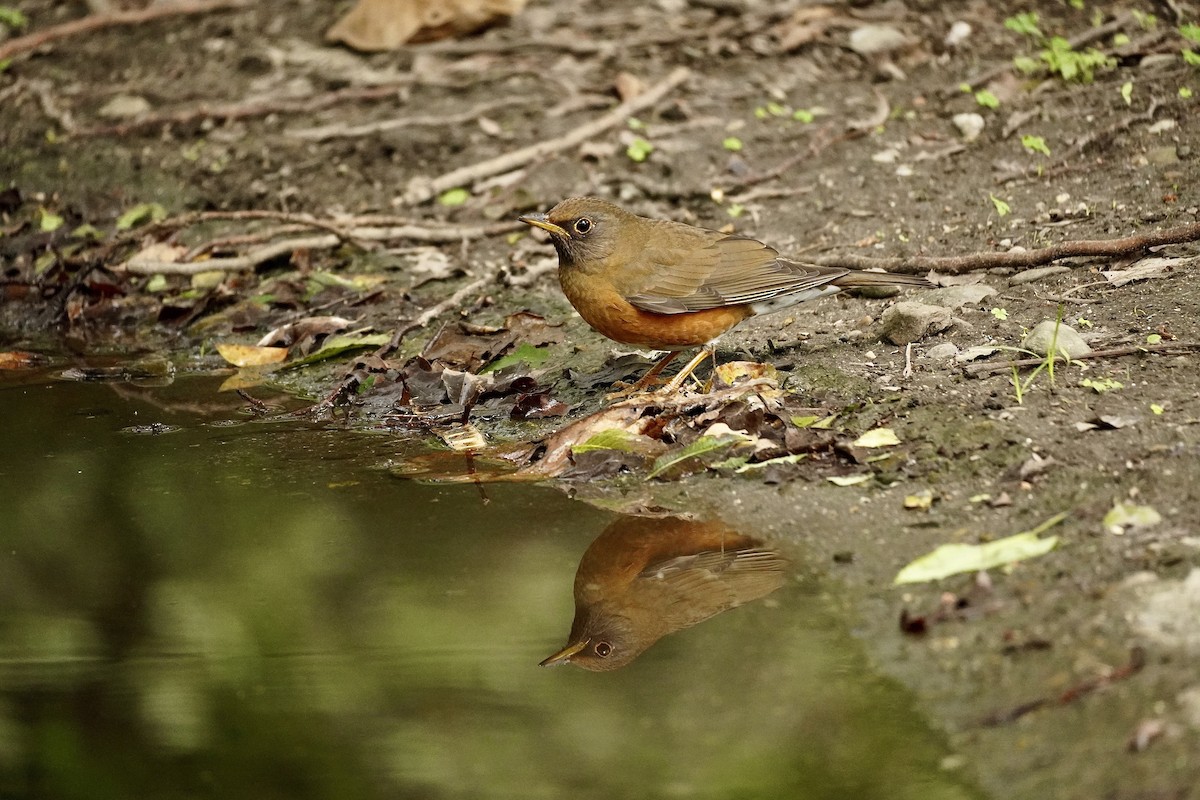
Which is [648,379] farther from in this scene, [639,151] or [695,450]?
[639,151]

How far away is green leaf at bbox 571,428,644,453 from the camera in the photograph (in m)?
5.35

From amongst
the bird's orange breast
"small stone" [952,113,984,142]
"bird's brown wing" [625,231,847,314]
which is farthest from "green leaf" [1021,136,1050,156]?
the bird's orange breast

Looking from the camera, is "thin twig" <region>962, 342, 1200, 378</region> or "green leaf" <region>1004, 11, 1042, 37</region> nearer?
"thin twig" <region>962, 342, 1200, 378</region>

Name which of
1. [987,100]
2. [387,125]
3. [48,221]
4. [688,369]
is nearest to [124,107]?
[48,221]

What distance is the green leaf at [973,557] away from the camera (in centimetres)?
403

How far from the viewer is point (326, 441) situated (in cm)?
599

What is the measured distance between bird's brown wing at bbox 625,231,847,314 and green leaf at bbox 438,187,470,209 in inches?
106

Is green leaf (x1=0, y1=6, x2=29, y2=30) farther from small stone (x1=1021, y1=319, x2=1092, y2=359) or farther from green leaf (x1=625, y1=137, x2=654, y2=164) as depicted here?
small stone (x1=1021, y1=319, x2=1092, y2=359)

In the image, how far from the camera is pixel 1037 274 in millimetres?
6488

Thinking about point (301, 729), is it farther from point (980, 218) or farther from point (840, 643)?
point (980, 218)

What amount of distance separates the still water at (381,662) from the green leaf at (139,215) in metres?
3.73

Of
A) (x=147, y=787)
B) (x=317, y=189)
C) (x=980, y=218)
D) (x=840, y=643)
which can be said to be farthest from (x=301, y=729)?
(x=317, y=189)

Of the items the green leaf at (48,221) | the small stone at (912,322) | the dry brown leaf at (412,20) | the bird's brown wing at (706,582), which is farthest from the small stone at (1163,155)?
the green leaf at (48,221)

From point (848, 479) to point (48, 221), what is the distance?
647cm
